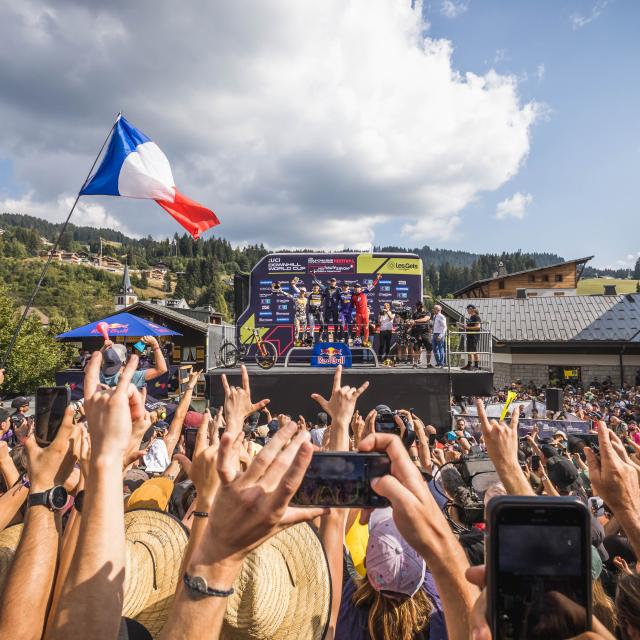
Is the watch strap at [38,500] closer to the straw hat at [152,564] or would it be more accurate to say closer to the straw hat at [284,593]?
the straw hat at [152,564]

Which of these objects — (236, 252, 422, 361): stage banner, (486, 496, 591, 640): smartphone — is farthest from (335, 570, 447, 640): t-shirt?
(236, 252, 422, 361): stage banner

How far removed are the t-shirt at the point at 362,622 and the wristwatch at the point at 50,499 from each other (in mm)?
1272

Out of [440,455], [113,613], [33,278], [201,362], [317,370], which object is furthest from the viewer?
[33,278]

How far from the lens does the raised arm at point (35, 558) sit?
134cm

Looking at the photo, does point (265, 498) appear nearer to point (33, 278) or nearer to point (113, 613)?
point (113, 613)

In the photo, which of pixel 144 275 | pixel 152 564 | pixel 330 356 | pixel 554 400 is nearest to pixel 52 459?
pixel 152 564

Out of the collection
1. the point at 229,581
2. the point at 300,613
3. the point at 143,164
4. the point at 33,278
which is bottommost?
the point at 300,613

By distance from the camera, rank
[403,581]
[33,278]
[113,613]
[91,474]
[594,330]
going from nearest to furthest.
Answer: [113,613]
[91,474]
[403,581]
[594,330]
[33,278]

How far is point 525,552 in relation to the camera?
1004mm

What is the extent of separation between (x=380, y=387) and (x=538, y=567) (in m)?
11.9

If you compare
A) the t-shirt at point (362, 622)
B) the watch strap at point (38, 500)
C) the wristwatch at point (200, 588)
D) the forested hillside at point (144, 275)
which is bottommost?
the t-shirt at point (362, 622)

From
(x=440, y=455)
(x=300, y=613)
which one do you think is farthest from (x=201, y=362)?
(x=300, y=613)

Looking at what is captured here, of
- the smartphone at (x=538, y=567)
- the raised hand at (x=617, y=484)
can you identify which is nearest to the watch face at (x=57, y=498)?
the smartphone at (x=538, y=567)

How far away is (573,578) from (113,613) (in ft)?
3.59
